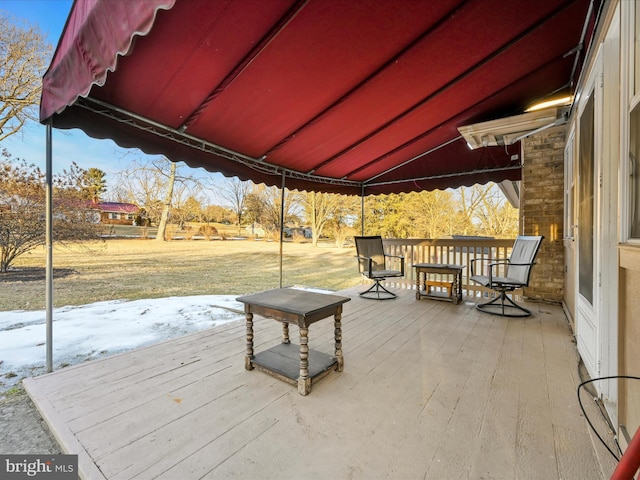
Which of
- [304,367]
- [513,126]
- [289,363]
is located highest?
[513,126]

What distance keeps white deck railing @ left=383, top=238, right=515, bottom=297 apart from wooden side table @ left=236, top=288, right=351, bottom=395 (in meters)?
3.66

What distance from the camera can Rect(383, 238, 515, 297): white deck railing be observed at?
508cm

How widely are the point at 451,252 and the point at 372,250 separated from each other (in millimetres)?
1538

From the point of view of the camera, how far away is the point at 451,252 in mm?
5602

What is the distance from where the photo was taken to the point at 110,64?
1.52m

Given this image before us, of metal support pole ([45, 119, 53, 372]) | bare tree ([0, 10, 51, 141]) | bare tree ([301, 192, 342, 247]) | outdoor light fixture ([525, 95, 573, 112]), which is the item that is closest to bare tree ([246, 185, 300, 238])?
bare tree ([301, 192, 342, 247])

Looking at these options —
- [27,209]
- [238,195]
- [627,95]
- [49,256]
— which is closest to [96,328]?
[49,256]

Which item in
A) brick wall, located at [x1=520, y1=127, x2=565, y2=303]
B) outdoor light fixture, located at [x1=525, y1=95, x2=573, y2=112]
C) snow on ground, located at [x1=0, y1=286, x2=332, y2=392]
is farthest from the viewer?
brick wall, located at [x1=520, y1=127, x2=565, y2=303]

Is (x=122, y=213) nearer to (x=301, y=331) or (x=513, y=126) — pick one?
(x=301, y=331)

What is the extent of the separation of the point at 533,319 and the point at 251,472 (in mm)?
3913

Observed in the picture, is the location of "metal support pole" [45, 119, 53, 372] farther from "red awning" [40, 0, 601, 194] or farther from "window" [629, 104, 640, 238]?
"window" [629, 104, 640, 238]

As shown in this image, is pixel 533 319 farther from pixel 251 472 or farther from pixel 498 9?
pixel 251 472

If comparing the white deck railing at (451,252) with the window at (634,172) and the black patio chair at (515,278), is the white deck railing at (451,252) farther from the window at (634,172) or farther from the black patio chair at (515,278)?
the window at (634,172)

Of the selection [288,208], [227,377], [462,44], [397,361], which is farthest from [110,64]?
[288,208]
